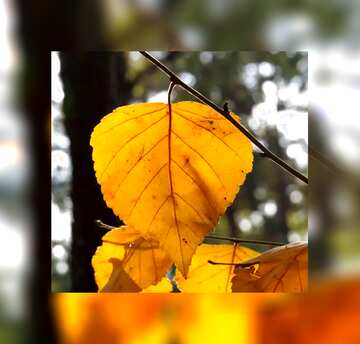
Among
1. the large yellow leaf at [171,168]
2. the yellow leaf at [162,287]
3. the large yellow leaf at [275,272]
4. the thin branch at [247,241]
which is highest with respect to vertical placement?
the large yellow leaf at [171,168]

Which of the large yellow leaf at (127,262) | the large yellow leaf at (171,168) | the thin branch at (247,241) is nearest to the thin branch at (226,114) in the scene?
the large yellow leaf at (171,168)

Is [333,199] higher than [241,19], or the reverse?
[241,19]

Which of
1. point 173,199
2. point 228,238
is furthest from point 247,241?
point 173,199

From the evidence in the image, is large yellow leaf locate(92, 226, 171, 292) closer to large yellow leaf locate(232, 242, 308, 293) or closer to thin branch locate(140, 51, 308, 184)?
large yellow leaf locate(232, 242, 308, 293)

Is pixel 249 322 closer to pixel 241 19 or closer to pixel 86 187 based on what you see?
pixel 86 187

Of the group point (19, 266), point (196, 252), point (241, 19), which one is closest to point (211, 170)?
Answer: point (196, 252)

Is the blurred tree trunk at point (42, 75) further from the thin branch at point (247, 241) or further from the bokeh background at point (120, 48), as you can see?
the thin branch at point (247, 241)
